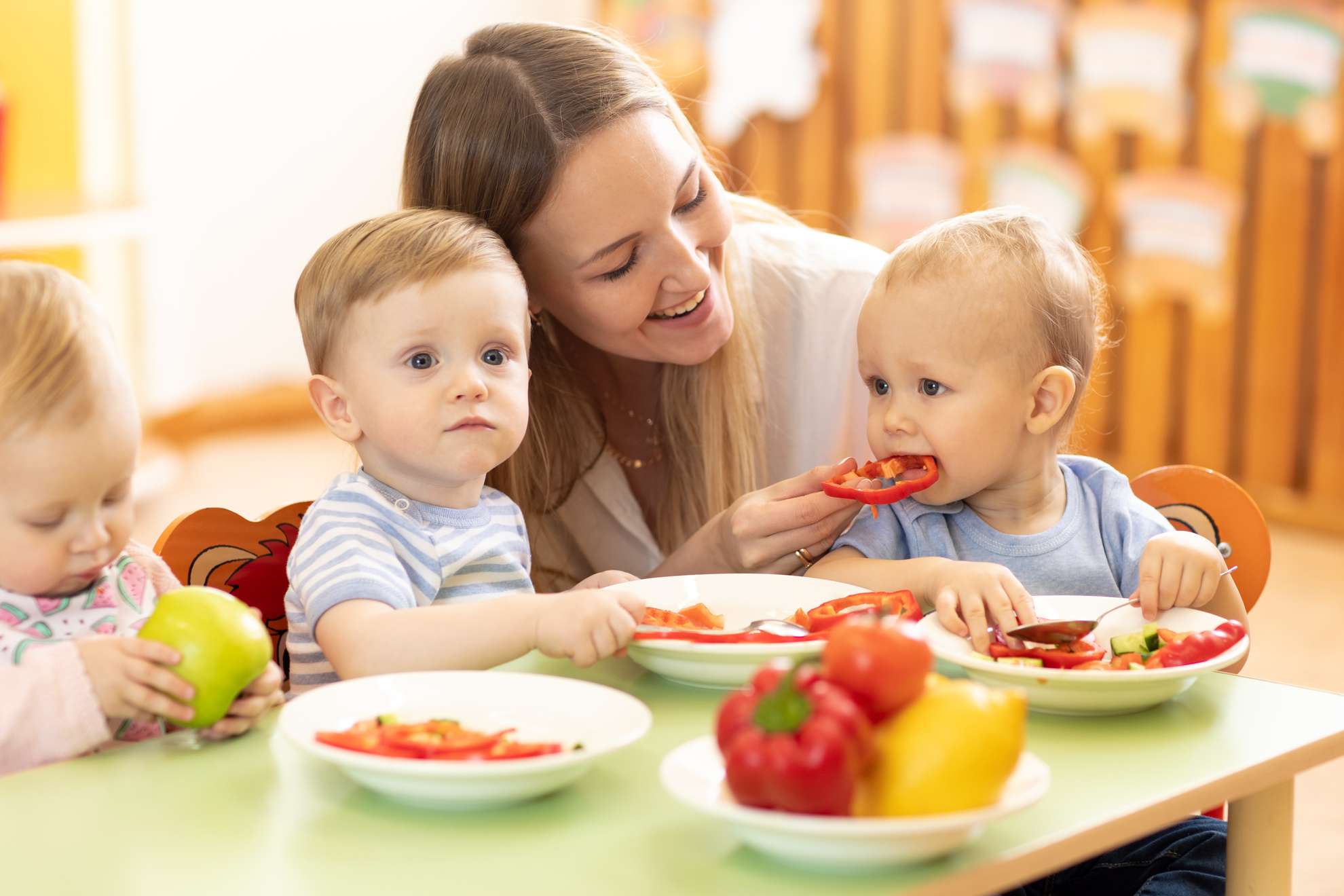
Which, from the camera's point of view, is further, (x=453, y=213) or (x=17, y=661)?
(x=453, y=213)

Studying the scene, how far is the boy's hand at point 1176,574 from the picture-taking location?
1226 mm

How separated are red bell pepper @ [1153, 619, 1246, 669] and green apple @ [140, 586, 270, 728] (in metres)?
0.72

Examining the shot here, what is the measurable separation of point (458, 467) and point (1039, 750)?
0.59 metres

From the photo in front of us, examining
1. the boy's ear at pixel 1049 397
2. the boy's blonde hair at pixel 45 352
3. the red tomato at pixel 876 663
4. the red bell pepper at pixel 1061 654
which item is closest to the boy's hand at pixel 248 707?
the boy's blonde hair at pixel 45 352

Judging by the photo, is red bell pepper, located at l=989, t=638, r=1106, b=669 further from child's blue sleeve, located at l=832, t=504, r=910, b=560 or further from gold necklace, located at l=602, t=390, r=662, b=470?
gold necklace, located at l=602, t=390, r=662, b=470

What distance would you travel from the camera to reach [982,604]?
1.17m

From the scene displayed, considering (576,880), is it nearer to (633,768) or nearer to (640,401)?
(633,768)

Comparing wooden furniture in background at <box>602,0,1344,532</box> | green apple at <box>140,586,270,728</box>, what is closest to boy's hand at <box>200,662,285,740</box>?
green apple at <box>140,586,270,728</box>

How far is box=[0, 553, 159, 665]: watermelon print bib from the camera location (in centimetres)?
103

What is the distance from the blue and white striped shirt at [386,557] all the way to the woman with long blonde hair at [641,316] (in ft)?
→ 1.00

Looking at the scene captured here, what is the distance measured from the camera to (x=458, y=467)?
4.13 feet

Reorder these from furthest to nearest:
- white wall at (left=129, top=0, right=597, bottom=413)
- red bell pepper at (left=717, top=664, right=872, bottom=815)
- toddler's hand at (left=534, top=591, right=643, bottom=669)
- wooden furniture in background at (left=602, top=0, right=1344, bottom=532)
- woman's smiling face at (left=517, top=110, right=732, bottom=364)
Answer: white wall at (left=129, top=0, right=597, bottom=413) → wooden furniture in background at (left=602, top=0, right=1344, bottom=532) → woman's smiling face at (left=517, top=110, right=732, bottom=364) → toddler's hand at (left=534, top=591, right=643, bottom=669) → red bell pepper at (left=717, top=664, right=872, bottom=815)

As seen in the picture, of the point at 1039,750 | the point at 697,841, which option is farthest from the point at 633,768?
the point at 1039,750

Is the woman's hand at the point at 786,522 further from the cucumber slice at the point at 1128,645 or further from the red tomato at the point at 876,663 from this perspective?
the red tomato at the point at 876,663
